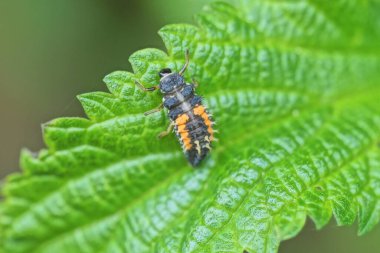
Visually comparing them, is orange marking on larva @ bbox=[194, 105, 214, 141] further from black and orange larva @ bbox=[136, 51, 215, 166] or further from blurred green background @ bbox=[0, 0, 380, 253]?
blurred green background @ bbox=[0, 0, 380, 253]

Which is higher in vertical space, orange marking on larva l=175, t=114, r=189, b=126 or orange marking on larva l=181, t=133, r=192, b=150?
orange marking on larva l=175, t=114, r=189, b=126

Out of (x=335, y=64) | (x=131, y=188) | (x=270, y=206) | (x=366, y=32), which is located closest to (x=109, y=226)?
(x=131, y=188)

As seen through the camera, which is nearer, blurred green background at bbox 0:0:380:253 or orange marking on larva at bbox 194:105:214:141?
orange marking on larva at bbox 194:105:214:141

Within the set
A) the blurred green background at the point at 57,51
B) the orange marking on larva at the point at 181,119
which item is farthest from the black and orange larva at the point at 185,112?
the blurred green background at the point at 57,51

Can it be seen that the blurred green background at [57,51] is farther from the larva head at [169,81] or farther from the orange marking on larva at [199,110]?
the orange marking on larva at [199,110]

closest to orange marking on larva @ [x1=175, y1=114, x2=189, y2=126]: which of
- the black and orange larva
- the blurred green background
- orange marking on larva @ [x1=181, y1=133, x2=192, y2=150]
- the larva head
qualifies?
the black and orange larva

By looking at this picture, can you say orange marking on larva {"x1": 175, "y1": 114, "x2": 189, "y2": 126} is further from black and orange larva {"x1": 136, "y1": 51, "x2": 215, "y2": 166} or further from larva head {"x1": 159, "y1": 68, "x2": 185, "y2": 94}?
larva head {"x1": 159, "y1": 68, "x2": 185, "y2": 94}

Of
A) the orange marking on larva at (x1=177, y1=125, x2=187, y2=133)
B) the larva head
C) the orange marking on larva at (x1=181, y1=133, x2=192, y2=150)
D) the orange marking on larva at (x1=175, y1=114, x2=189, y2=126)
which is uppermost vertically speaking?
the larva head
